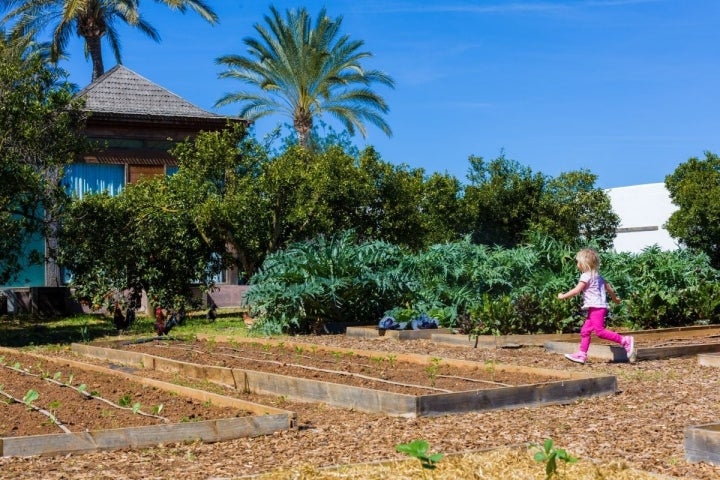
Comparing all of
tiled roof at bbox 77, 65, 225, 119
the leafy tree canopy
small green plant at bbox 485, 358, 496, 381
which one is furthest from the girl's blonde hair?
the leafy tree canopy

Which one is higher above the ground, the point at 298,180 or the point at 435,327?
the point at 298,180

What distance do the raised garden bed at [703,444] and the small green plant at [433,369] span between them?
3.43m

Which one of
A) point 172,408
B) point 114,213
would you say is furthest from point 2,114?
point 172,408

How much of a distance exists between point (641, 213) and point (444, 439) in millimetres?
35173

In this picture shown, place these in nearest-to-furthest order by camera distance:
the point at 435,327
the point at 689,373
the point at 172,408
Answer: the point at 172,408 < the point at 689,373 < the point at 435,327

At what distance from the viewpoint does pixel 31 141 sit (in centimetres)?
1662

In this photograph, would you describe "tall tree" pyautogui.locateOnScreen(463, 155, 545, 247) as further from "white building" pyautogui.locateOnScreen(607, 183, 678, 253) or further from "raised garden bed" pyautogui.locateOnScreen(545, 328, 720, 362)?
"raised garden bed" pyautogui.locateOnScreen(545, 328, 720, 362)

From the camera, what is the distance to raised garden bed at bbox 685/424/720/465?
578 cm

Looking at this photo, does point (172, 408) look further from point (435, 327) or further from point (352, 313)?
point (352, 313)

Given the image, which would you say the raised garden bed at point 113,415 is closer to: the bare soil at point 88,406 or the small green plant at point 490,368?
the bare soil at point 88,406

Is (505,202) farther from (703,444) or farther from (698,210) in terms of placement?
(703,444)

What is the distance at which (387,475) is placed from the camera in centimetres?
544

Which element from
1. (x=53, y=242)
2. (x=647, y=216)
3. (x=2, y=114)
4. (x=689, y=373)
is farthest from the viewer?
(x=647, y=216)

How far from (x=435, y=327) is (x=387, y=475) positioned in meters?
9.70
